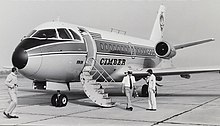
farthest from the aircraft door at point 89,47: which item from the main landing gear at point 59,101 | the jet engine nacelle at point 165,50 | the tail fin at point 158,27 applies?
the tail fin at point 158,27

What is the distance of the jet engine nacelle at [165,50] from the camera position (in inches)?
762

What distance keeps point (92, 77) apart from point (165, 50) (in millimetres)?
6805

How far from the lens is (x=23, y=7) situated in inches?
449

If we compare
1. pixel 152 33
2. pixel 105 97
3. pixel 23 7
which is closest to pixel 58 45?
pixel 23 7

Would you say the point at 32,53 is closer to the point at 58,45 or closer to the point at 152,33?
the point at 58,45

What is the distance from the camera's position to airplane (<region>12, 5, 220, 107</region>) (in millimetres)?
11758

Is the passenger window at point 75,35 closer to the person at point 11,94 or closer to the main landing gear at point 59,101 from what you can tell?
the main landing gear at point 59,101

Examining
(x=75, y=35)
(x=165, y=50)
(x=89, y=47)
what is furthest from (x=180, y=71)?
(x=75, y=35)

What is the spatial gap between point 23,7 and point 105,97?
489 centimetres

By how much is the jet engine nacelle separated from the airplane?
2.06m

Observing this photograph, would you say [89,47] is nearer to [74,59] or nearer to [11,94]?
[74,59]

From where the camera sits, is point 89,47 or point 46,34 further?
point 89,47

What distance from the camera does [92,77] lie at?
47.5 ft

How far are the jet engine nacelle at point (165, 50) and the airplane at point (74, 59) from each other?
2.06 metres
